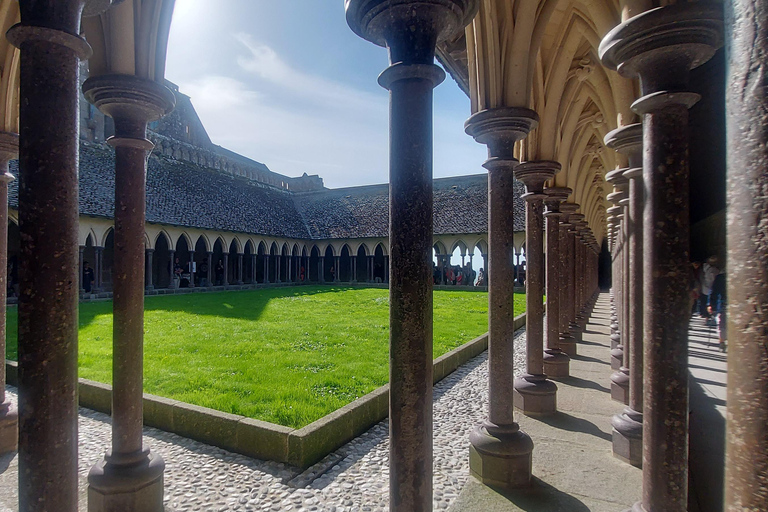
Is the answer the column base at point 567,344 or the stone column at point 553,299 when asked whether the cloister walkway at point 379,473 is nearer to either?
the stone column at point 553,299

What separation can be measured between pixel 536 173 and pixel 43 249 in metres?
5.01

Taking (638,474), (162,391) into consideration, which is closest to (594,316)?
(638,474)

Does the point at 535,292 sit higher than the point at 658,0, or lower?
lower

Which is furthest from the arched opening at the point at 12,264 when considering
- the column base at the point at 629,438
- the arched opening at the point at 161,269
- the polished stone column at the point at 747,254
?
the polished stone column at the point at 747,254

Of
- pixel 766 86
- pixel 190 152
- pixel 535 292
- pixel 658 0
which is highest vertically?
pixel 190 152

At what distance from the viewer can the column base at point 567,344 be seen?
8.31m

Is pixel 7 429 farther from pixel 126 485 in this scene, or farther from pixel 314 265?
pixel 314 265

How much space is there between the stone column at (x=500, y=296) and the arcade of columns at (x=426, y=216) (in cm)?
2

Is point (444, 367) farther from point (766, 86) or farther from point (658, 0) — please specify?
point (766, 86)

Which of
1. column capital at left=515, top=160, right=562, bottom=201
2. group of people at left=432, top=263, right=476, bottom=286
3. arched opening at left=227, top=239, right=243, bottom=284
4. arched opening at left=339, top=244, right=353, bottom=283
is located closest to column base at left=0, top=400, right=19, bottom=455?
column capital at left=515, top=160, right=562, bottom=201

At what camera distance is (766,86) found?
109cm

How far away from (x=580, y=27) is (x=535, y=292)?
124 inches

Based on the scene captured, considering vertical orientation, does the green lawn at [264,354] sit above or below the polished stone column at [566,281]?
below

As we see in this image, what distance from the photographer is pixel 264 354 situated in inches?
305
